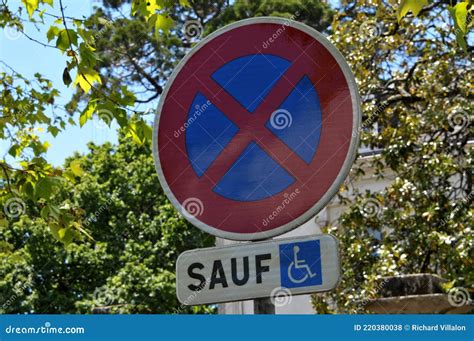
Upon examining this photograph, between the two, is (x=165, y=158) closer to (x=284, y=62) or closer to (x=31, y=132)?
(x=284, y=62)

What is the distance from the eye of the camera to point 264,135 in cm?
266

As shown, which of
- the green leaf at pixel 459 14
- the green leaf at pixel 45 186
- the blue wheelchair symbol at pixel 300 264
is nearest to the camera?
the blue wheelchair symbol at pixel 300 264

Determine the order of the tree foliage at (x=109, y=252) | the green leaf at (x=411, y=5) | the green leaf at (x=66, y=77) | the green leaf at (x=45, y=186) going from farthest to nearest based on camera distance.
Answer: the tree foliage at (x=109, y=252) < the green leaf at (x=66, y=77) < the green leaf at (x=45, y=186) < the green leaf at (x=411, y=5)

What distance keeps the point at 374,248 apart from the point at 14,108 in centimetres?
566

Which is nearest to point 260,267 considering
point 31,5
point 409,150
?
point 31,5

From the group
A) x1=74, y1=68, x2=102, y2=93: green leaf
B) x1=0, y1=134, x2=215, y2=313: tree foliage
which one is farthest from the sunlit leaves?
x1=0, y1=134, x2=215, y2=313: tree foliage

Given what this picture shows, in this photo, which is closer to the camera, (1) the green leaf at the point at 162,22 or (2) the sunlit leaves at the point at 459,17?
(2) the sunlit leaves at the point at 459,17

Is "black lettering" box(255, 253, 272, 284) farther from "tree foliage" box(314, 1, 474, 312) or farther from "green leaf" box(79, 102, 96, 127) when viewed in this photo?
"tree foliage" box(314, 1, 474, 312)

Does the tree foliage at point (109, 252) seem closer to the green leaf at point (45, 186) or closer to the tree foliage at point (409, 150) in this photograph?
the tree foliage at point (409, 150)

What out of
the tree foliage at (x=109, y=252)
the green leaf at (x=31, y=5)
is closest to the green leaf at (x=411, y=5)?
the green leaf at (x=31, y=5)

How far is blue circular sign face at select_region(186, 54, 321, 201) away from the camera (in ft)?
8.66

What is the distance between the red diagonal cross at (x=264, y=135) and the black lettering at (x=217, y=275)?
24 cm

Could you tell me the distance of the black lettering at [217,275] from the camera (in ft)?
8.64
